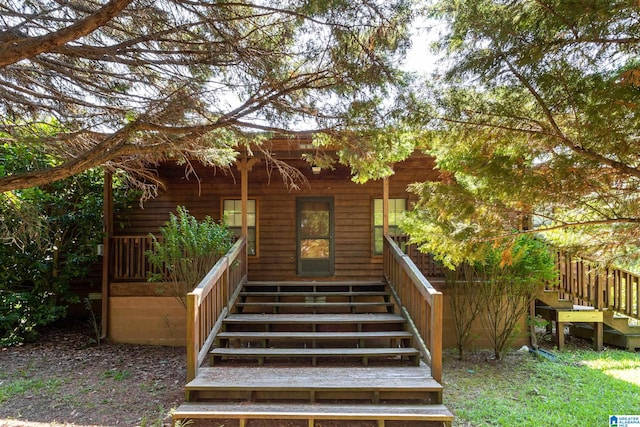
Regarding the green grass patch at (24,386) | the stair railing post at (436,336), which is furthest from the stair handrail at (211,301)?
the stair railing post at (436,336)

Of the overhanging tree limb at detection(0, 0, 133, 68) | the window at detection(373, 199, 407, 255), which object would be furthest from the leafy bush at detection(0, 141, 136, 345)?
the window at detection(373, 199, 407, 255)

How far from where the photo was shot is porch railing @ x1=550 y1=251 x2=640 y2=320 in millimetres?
6555

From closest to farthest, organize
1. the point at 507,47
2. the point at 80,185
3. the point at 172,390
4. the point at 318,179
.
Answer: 1. the point at 507,47
2. the point at 172,390
3. the point at 80,185
4. the point at 318,179

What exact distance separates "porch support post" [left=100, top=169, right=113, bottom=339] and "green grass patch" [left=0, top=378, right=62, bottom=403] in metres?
1.74

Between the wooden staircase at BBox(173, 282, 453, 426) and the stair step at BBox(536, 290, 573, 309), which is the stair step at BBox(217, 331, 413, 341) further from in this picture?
the stair step at BBox(536, 290, 573, 309)

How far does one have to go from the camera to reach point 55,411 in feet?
13.9

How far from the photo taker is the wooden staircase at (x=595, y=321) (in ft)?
22.4

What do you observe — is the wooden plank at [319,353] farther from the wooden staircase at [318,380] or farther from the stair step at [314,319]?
the stair step at [314,319]

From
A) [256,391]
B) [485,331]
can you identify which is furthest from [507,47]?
[485,331]

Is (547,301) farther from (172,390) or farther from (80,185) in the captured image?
(80,185)

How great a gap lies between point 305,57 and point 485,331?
5.66 metres

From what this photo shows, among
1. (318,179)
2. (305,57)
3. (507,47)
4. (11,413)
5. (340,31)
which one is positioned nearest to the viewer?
(507,47)

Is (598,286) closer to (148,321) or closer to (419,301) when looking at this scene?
(419,301)

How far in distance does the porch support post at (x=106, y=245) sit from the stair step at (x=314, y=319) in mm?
3035
